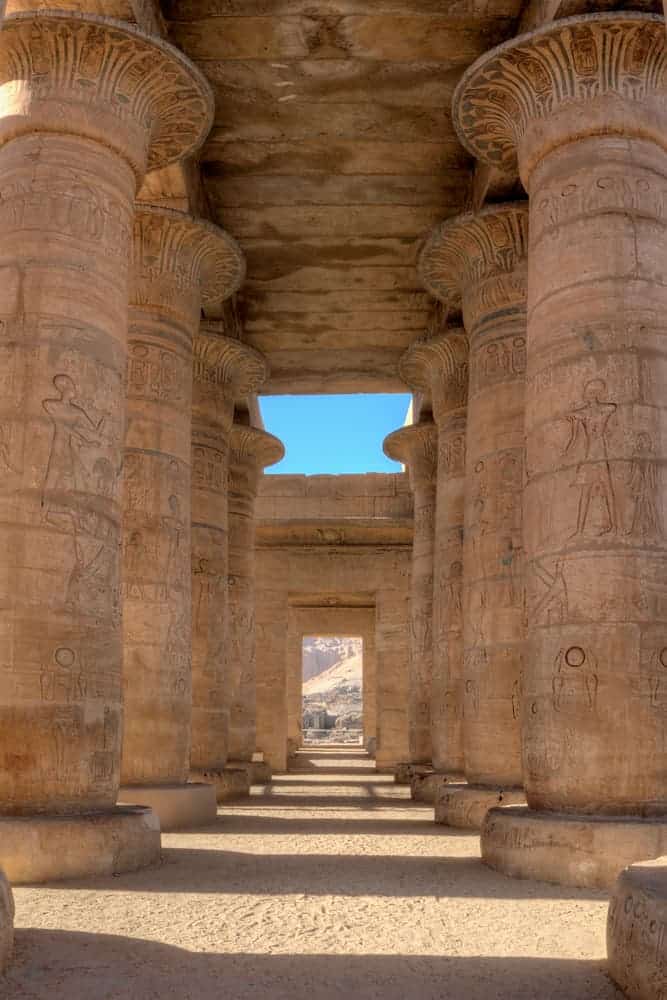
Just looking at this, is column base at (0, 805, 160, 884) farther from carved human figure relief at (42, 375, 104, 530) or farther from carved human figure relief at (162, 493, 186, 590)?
carved human figure relief at (162, 493, 186, 590)

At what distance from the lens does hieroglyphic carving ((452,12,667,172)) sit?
7.42m

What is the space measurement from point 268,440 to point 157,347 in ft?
23.0

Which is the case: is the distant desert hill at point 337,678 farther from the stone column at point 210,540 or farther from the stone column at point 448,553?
the stone column at point 448,553

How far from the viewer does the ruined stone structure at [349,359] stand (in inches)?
260

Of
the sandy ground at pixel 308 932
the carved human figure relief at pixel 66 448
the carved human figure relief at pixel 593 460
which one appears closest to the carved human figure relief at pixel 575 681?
the carved human figure relief at pixel 593 460

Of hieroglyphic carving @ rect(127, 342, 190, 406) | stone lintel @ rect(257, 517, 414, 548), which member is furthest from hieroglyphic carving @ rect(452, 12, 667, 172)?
stone lintel @ rect(257, 517, 414, 548)

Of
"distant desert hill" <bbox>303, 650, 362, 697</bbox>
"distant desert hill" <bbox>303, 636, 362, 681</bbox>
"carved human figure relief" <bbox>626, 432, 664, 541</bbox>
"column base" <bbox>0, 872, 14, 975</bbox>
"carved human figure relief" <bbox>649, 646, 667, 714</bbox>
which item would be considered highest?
"distant desert hill" <bbox>303, 636, 362, 681</bbox>

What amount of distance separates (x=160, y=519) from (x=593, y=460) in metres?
4.72

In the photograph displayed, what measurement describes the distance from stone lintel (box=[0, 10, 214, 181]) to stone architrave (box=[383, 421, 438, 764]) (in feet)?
32.2

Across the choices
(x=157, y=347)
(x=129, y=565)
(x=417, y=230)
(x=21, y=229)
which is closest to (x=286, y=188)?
(x=417, y=230)

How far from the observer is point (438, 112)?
11180mm

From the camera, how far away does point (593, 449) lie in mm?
6926

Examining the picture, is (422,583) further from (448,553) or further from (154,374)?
(154,374)

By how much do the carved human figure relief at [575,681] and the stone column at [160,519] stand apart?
4375 mm
